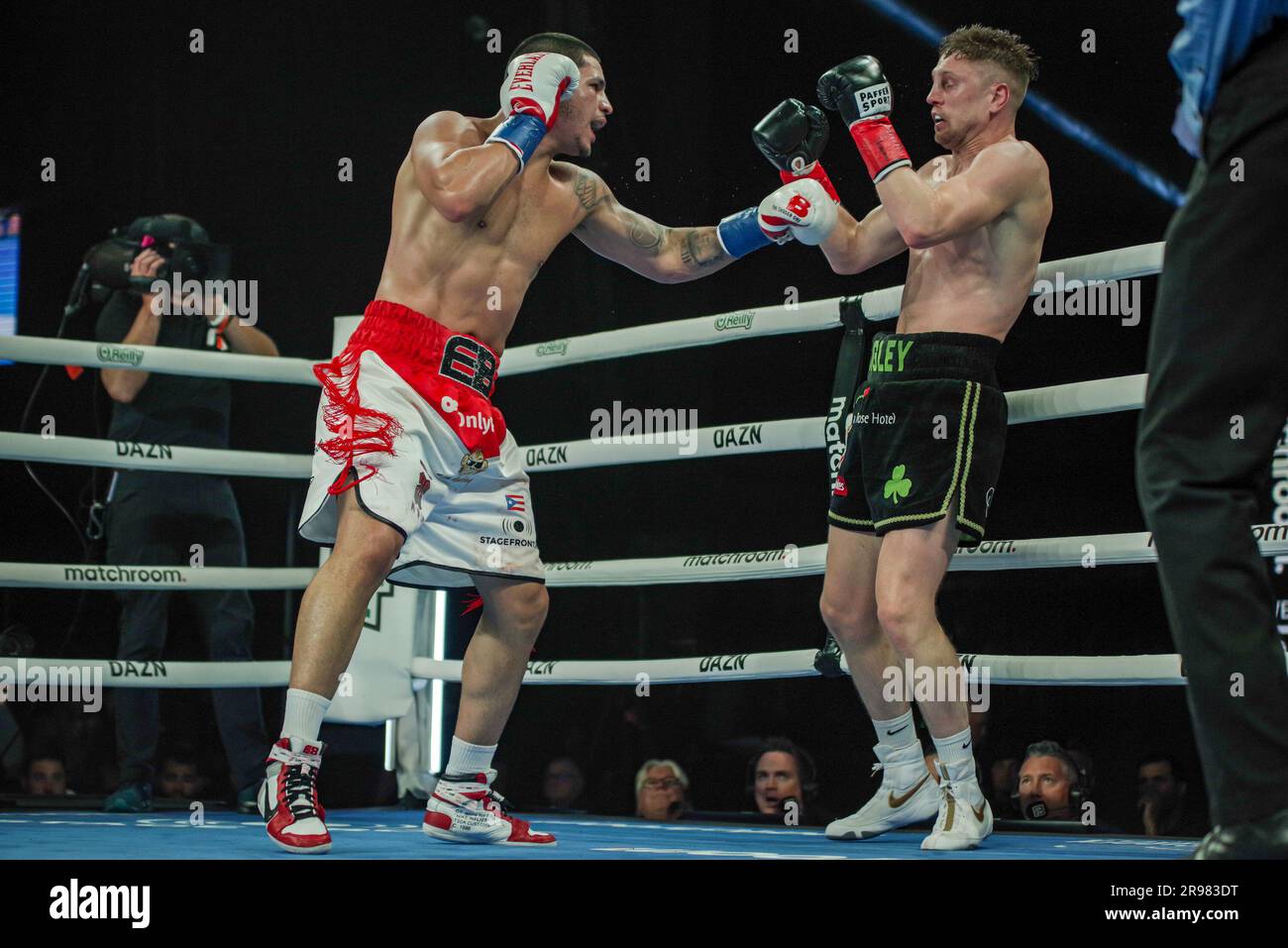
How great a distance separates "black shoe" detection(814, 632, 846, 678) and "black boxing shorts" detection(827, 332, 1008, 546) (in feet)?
1.19

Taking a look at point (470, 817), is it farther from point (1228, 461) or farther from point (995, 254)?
point (1228, 461)

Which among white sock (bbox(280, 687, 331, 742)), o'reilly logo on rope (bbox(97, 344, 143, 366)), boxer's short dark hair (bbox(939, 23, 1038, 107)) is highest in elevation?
boxer's short dark hair (bbox(939, 23, 1038, 107))

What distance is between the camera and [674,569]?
3.24 meters

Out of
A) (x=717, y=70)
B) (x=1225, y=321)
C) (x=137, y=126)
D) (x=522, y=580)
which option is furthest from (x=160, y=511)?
(x=1225, y=321)

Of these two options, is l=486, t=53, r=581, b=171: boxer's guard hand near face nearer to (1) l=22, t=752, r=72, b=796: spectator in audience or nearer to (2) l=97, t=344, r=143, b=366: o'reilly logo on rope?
(2) l=97, t=344, r=143, b=366: o'reilly logo on rope

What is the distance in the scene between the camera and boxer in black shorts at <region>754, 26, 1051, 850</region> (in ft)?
8.38

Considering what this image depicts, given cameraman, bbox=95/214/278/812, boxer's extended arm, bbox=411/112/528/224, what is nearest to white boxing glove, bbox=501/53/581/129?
boxer's extended arm, bbox=411/112/528/224

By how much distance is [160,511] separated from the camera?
3705 mm

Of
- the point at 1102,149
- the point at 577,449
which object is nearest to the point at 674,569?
the point at 577,449

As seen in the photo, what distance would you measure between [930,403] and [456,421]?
926mm

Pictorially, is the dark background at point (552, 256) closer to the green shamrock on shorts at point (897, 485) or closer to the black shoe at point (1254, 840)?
the green shamrock on shorts at point (897, 485)

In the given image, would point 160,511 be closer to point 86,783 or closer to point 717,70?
point 86,783

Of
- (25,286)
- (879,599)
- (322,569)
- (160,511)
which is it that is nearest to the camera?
(322,569)
